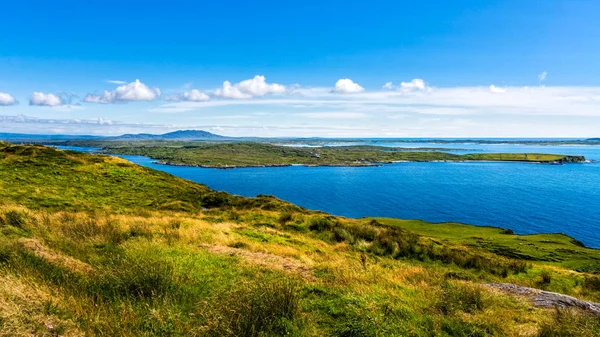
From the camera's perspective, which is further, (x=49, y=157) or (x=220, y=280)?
(x=49, y=157)

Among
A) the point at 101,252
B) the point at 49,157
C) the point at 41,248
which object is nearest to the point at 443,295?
the point at 101,252

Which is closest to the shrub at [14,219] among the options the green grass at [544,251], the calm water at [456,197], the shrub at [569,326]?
the shrub at [569,326]

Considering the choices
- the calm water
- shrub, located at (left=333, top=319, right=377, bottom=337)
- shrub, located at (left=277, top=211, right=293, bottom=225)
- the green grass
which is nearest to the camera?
shrub, located at (left=333, top=319, right=377, bottom=337)

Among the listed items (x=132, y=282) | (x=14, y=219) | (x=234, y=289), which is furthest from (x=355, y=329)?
(x=14, y=219)

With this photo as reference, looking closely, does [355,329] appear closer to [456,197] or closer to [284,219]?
[284,219]

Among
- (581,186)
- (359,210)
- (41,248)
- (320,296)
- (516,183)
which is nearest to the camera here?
(320,296)

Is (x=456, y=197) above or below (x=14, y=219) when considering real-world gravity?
below

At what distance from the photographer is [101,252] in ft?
36.3

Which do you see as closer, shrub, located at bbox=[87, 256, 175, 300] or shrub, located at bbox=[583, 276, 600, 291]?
shrub, located at bbox=[87, 256, 175, 300]

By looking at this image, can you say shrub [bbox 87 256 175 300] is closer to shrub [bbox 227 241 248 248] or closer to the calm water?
shrub [bbox 227 241 248 248]

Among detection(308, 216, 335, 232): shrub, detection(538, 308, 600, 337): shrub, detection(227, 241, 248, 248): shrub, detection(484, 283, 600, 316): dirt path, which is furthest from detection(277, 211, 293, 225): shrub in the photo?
detection(538, 308, 600, 337): shrub

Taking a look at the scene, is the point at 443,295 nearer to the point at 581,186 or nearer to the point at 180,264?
the point at 180,264

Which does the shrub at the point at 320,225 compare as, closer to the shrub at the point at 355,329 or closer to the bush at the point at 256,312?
the bush at the point at 256,312

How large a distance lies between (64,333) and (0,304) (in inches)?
53.1
